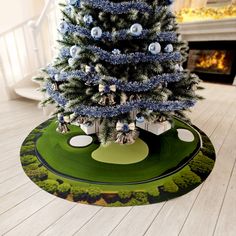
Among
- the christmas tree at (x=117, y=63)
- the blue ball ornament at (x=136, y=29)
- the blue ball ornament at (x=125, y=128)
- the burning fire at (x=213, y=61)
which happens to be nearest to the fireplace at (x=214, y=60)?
the burning fire at (x=213, y=61)

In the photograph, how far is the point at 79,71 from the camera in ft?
4.18

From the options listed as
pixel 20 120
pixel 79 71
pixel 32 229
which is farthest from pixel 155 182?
pixel 20 120

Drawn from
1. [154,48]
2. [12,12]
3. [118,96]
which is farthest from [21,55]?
[154,48]

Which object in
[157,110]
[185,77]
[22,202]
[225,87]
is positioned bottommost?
[225,87]

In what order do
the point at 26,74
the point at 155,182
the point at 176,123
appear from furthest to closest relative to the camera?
the point at 26,74
the point at 176,123
the point at 155,182

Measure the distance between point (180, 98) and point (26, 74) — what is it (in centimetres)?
272

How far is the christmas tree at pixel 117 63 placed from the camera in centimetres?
120

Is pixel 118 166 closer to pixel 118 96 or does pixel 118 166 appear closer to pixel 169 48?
pixel 118 96

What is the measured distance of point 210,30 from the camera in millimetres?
3541

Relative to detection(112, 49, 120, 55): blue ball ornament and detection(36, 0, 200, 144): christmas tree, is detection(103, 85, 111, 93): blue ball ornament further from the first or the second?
detection(112, 49, 120, 55): blue ball ornament

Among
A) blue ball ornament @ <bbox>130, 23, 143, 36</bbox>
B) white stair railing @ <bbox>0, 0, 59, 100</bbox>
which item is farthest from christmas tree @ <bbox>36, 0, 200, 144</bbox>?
white stair railing @ <bbox>0, 0, 59, 100</bbox>

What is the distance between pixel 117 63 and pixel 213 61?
332 cm

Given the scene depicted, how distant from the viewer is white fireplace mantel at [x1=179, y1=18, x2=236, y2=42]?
3347 millimetres

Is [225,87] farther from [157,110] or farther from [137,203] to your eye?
[137,203]
